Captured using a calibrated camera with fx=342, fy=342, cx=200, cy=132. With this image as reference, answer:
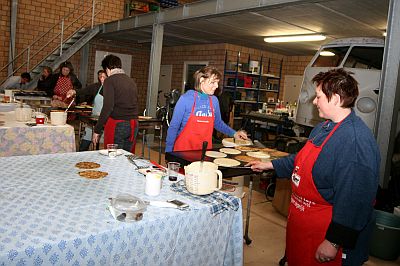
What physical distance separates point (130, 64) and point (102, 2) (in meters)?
2.55

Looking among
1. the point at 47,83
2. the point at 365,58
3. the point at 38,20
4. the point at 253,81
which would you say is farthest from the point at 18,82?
the point at 365,58

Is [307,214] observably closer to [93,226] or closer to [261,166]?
[261,166]

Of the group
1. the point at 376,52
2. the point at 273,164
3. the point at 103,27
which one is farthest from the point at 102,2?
the point at 273,164

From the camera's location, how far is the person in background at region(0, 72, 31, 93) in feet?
30.1

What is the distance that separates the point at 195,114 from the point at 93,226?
225cm

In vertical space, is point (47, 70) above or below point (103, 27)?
below

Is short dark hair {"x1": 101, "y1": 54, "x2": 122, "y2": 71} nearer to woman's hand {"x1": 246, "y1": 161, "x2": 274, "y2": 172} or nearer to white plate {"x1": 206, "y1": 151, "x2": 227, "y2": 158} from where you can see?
white plate {"x1": 206, "y1": 151, "x2": 227, "y2": 158}

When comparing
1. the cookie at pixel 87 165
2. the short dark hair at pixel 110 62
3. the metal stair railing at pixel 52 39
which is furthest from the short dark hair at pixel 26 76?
the cookie at pixel 87 165

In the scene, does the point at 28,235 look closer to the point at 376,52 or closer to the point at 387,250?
the point at 387,250

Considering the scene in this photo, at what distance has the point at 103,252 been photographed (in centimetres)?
143

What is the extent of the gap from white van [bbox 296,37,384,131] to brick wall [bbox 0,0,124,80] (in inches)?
323

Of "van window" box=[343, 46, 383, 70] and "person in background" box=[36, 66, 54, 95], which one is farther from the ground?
"van window" box=[343, 46, 383, 70]

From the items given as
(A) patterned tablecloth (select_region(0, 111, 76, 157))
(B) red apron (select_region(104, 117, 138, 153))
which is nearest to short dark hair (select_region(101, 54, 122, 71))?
(B) red apron (select_region(104, 117, 138, 153))

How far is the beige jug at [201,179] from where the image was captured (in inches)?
74.0
